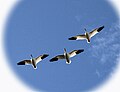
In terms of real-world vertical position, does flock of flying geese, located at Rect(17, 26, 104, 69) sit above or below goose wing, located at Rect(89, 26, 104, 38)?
below

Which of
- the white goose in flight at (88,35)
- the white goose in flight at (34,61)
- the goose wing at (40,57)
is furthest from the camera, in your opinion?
the goose wing at (40,57)

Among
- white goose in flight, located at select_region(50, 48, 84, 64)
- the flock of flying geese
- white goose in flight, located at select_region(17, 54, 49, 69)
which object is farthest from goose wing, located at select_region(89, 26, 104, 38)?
white goose in flight, located at select_region(17, 54, 49, 69)

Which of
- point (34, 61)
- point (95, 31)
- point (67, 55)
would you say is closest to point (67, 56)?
point (67, 55)

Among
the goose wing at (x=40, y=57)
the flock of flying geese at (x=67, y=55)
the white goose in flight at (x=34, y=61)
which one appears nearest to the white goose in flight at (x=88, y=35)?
the flock of flying geese at (x=67, y=55)

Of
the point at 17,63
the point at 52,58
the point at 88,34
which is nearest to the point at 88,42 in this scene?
the point at 88,34

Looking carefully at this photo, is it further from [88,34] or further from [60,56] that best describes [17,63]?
[88,34]

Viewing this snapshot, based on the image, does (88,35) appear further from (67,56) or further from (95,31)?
(67,56)

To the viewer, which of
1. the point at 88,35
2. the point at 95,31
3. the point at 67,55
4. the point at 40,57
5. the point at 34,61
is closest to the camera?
the point at 88,35

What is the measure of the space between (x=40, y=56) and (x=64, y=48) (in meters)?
3.67

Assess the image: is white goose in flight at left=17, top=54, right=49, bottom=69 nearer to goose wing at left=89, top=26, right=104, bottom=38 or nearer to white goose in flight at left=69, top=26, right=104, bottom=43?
white goose in flight at left=69, top=26, right=104, bottom=43

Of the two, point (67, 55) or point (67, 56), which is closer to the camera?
point (67, 56)

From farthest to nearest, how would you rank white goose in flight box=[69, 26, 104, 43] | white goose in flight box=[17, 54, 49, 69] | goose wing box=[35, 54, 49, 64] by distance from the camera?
goose wing box=[35, 54, 49, 64] → white goose in flight box=[17, 54, 49, 69] → white goose in flight box=[69, 26, 104, 43]

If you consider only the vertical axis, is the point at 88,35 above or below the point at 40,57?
above

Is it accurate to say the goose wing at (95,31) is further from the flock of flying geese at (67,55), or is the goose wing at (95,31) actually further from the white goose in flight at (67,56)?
the white goose in flight at (67,56)
